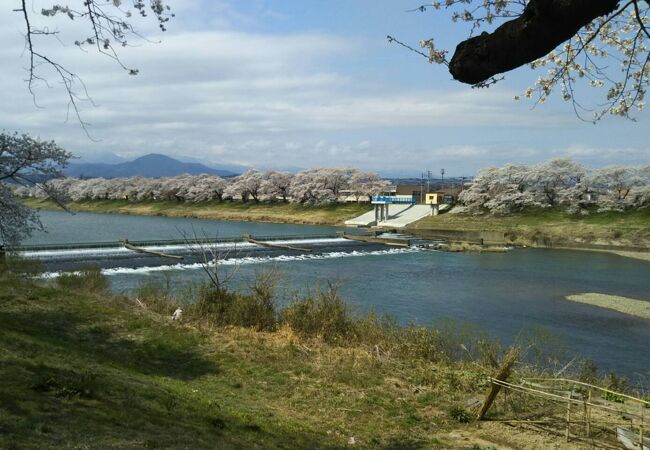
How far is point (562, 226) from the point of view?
5159 cm

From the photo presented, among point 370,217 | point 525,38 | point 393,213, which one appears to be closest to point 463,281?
point 525,38

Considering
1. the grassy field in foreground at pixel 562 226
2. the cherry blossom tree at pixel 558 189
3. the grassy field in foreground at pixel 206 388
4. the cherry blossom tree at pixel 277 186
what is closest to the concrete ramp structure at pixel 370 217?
the grassy field in foreground at pixel 562 226

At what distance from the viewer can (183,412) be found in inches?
224

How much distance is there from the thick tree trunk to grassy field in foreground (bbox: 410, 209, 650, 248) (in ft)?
159

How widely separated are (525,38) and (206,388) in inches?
260

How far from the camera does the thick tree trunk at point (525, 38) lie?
104 inches

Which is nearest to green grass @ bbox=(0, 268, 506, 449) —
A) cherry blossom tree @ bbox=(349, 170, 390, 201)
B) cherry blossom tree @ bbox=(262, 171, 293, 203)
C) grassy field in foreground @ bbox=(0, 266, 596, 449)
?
grassy field in foreground @ bbox=(0, 266, 596, 449)

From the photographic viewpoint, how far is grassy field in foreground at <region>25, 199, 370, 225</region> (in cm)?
6850

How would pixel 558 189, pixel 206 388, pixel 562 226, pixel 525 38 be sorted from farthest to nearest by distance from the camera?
pixel 558 189 → pixel 562 226 → pixel 206 388 → pixel 525 38

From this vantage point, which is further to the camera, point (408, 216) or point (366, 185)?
point (366, 185)

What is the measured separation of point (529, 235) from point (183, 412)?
4850 cm

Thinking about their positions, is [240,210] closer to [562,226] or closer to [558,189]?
[558,189]

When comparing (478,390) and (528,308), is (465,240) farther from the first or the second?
(478,390)

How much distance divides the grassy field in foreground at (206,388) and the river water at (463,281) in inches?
144
